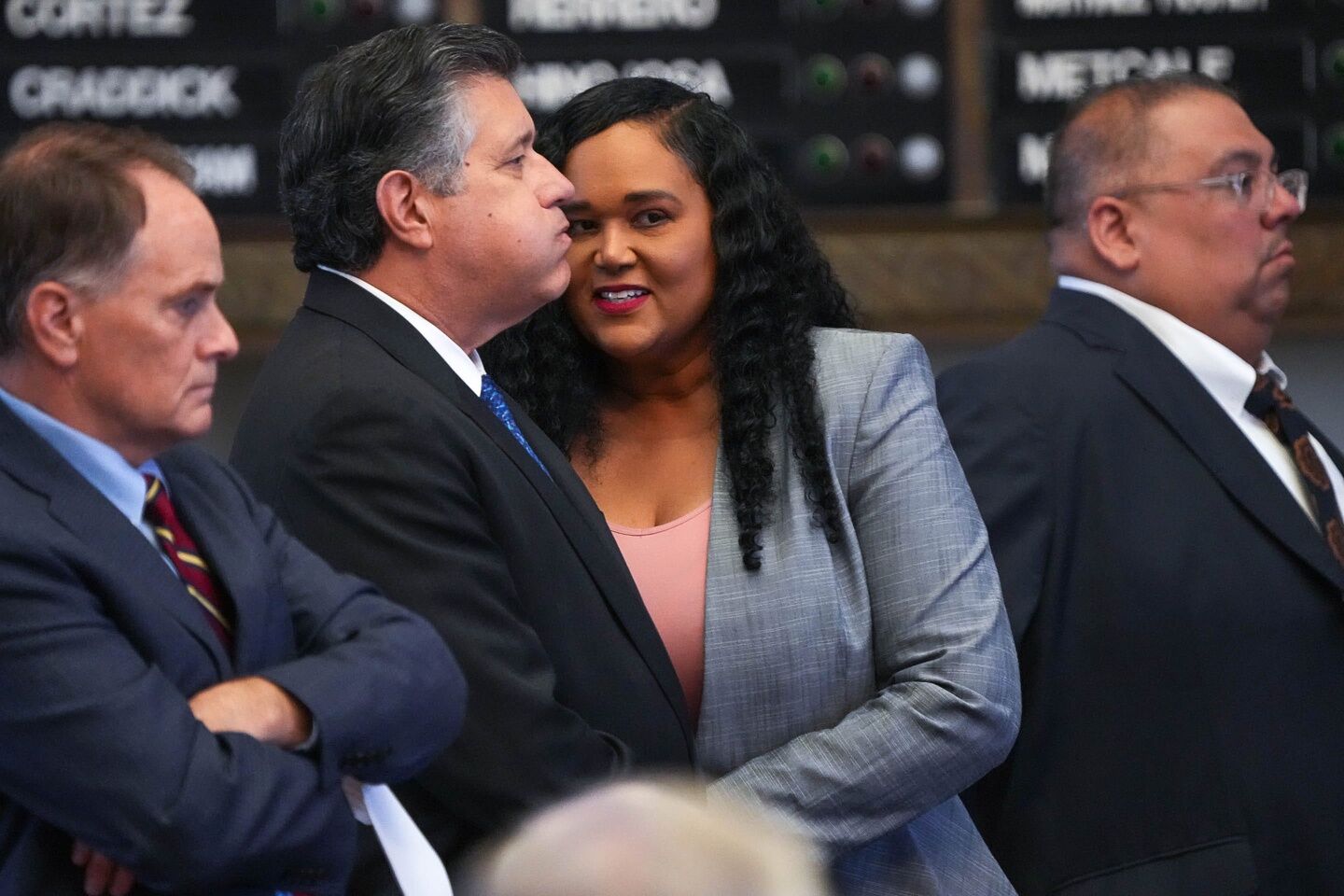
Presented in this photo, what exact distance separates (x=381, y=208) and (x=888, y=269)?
1847 mm

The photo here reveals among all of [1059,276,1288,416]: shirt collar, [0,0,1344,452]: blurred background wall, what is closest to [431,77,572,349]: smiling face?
[1059,276,1288,416]: shirt collar

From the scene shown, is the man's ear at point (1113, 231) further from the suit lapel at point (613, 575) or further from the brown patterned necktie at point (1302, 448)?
the suit lapel at point (613, 575)

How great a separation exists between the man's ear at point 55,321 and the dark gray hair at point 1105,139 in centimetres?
186

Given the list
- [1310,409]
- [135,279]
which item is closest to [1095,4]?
[1310,409]

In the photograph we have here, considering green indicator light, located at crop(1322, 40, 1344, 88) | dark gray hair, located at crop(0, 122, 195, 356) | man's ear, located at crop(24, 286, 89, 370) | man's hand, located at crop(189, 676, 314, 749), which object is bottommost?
man's hand, located at crop(189, 676, 314, 749)

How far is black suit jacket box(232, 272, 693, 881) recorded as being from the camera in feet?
5.77

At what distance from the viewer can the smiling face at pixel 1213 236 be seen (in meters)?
2.81

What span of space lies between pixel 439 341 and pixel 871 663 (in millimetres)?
617

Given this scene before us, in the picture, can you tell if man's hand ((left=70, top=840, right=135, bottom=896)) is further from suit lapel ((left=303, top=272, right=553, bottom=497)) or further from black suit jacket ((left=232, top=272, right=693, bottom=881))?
suit lapel ((left=303, top=272, right=553, bottom=497))

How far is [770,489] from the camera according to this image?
7.06 feet

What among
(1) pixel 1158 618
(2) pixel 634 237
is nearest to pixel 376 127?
(2) pixel 634 237

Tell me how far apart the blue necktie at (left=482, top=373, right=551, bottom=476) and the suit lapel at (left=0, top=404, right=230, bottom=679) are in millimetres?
556

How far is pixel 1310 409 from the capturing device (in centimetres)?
394

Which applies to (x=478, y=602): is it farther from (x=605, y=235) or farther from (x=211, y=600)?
(x=605, y=235)
